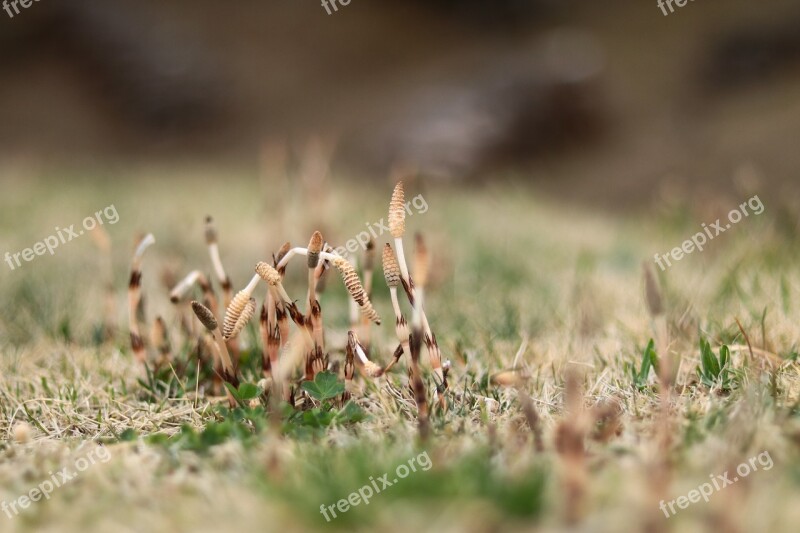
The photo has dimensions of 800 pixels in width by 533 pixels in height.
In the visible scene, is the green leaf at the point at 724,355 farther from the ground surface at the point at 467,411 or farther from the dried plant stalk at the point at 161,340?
the dried plant stalk at the point at 161,340

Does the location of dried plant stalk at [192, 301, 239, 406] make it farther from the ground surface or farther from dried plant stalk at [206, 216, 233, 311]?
dried plant stalk at [206, 216, 233, 311]

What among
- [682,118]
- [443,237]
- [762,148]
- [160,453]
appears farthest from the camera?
[682,118]

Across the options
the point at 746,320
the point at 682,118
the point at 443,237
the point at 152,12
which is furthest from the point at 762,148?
the point at 152,12

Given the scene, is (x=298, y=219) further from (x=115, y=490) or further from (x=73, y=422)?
(x=115, y=490)

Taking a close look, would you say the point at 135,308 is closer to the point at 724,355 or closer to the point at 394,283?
the point at 394,283

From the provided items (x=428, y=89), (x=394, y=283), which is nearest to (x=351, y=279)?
(x=394, y=283)

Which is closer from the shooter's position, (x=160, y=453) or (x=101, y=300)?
(x=160, y=453)

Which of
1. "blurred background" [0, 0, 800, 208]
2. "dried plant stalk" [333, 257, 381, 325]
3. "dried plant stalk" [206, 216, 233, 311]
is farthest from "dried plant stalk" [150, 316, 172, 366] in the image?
"blurred background" [0, 0, 800, 208]
